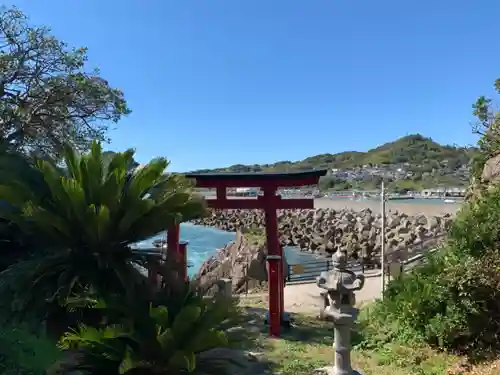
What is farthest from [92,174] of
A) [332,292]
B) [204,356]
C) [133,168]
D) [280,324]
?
[280,324]

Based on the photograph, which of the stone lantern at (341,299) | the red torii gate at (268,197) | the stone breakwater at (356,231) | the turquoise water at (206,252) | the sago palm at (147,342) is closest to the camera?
the sago palm at (147,342)

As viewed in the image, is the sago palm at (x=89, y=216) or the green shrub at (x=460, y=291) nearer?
the sago palm at (x=89, y=216)

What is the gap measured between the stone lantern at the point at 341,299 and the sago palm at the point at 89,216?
2131mm

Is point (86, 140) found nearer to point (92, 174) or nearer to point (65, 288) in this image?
point (92, 174)

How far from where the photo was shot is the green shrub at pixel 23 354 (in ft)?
12.6

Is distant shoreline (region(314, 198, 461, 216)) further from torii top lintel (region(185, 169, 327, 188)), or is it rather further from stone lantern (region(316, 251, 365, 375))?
stone lantern (region(316, 251, 365, 375))

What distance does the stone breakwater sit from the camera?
23.8 metres

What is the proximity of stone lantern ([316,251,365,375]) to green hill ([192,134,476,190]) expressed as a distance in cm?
4199

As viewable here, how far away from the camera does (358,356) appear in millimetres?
7227

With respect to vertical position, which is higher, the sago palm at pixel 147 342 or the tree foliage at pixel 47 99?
the tree foliage at pixel 47 99

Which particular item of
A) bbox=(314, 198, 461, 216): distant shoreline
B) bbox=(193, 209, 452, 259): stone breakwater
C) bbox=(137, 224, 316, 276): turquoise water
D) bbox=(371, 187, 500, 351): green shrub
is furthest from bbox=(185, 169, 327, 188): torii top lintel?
bbox=(314, 198, 461, 216): distant shoreline

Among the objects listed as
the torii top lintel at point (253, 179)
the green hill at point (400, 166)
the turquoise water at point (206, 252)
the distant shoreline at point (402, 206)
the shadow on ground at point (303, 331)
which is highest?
the green hill at point (400, 166)

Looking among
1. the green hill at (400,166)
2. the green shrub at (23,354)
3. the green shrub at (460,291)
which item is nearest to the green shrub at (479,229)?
the green shrub at (460,291)

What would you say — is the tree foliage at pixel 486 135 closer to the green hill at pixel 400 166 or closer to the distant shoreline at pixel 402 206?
the distant shoreline at pixel 402 206
